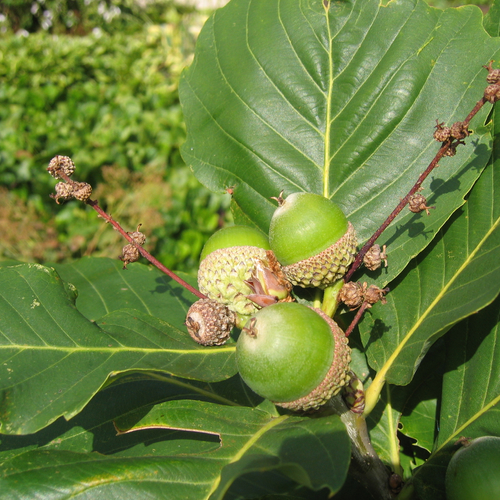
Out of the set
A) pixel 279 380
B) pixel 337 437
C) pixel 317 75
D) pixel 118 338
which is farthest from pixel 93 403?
pixel 317 75

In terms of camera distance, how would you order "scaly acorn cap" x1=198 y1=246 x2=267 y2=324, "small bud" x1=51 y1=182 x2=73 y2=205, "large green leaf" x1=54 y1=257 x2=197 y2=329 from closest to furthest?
"small bud" x1=51 y1=182 x2=73 y2=205 → "scaly acorn cap" x1=198 y1=246 x2=267 y2=324 → "large green leaf" x1=54 y1=257 x2=197 y2=329

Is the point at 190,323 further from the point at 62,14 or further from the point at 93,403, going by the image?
the point at 62,14

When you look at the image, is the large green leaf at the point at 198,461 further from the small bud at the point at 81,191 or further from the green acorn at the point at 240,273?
the small bud at the point at 81,191

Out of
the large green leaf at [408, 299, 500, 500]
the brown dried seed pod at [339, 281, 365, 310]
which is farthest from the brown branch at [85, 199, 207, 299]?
the large green leaf at [408, 299, 500, 500]

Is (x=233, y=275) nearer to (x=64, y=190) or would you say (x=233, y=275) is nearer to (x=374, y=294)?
(x=374, y=294)

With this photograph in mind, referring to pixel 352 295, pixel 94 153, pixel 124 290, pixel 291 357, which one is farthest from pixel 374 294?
pixel 94 153

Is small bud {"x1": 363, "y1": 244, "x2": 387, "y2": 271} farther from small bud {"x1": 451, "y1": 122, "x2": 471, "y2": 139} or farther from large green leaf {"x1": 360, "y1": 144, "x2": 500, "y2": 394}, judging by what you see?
small bud {"x1": 451, "y1": 122, "x2": 471, "y2": 139}

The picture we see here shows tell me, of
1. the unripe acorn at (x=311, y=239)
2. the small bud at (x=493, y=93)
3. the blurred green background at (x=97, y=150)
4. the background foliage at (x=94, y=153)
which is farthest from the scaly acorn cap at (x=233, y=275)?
the background foliage at (x=94, y=153)
